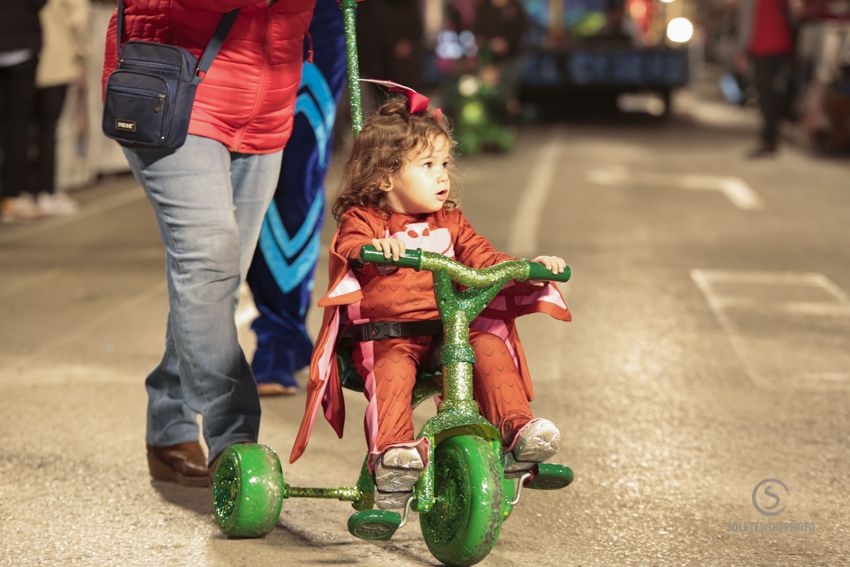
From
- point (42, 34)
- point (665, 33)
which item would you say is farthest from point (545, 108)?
point (42, 34)

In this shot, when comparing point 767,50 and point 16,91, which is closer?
point 16,91

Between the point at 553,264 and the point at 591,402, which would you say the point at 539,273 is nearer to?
the point at 553,264

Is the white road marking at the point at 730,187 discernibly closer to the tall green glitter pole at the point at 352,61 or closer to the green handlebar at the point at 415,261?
the tall green glitter pole at the point at 352,61

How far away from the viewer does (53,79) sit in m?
11.0

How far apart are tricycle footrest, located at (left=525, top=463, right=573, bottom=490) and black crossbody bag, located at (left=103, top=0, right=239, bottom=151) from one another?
4.13 feet

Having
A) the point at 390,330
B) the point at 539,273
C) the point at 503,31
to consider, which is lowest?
the point at 503,31

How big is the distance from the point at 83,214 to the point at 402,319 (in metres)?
7.89

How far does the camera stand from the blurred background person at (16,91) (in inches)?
392

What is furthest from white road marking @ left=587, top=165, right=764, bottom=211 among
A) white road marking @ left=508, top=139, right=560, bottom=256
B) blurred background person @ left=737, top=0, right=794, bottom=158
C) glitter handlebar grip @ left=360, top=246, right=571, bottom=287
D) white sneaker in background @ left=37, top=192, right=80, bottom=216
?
glitter handlebar grip @ left=360, top=246, right=571, bottom=287

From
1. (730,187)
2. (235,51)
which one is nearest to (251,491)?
(235,51)

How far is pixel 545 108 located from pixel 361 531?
22.2 m

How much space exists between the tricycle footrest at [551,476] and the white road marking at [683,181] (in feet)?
28.6

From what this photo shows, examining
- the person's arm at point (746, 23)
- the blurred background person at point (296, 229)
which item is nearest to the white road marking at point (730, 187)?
the person's arm at point (746, 23)

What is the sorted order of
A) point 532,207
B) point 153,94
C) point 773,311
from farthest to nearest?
point 532,207 → point 773,311 → point 153,94
